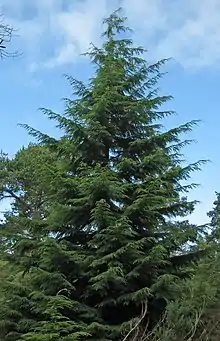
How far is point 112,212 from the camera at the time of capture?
6707 millimetres

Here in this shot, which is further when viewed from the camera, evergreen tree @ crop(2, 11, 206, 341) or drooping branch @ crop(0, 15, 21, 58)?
evergreen tree @ crop(2, 11, 206, 341)

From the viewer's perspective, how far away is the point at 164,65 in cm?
765

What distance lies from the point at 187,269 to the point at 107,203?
1743 millimetres

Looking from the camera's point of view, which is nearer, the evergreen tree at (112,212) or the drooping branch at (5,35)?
the drooping branch at (5,35)

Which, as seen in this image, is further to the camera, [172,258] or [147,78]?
[147,78]

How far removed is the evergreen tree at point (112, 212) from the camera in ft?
20.7

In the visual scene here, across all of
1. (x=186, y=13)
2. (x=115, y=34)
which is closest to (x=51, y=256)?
(x=115, y=34)

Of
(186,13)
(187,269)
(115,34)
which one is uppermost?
(186,13)

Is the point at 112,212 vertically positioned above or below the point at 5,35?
below

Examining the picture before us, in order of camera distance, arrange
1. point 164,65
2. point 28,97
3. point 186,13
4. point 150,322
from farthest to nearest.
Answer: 1. point 28,97
2. point 186,13
3. point 164,65
4. point 150,322

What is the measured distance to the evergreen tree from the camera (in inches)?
249

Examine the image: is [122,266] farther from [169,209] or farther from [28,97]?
[28,97]

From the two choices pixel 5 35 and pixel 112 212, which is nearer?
pixel 5 35

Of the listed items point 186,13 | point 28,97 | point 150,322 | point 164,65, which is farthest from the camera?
point 28,97
